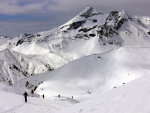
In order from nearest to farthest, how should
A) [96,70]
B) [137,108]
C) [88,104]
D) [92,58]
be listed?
[137,108], [88,104], [96,70], [92,58]

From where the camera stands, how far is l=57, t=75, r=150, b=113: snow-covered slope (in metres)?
17.7

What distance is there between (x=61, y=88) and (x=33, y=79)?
23.4 meters

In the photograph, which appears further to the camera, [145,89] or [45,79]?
[45,79]

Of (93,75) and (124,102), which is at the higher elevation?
(124,102)

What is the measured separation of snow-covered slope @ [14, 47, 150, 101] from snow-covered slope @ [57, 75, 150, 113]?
3943 inches

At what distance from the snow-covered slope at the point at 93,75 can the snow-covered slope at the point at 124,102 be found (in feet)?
329

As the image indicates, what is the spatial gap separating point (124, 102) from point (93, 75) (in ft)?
441

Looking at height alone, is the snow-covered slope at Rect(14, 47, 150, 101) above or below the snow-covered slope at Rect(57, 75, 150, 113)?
below

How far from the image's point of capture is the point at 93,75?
15362cm

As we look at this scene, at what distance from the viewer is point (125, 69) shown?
15612 centimetres

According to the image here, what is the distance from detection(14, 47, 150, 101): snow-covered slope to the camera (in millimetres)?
134125

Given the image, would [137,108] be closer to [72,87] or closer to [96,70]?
[72,87]

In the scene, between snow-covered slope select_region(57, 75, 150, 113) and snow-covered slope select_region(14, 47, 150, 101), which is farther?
snow-covered slope select_region(14, 47, 150, 101)

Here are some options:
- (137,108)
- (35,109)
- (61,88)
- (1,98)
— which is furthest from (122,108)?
(61,88)
